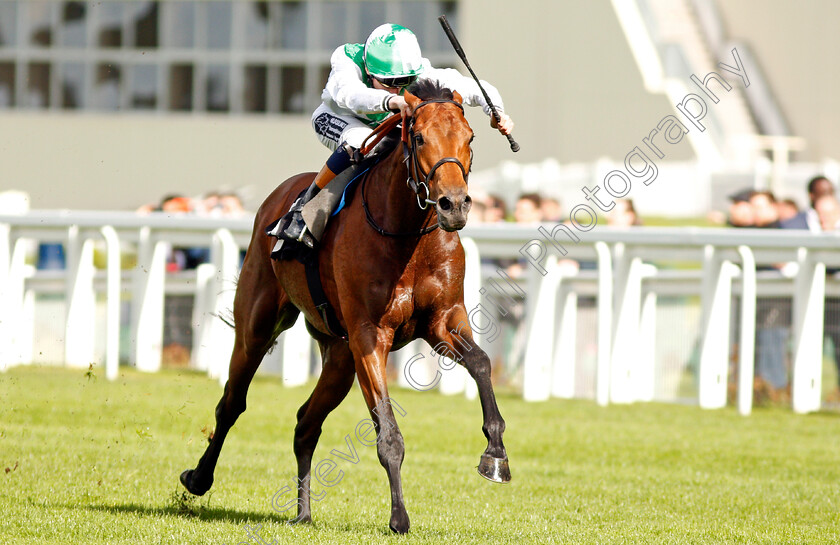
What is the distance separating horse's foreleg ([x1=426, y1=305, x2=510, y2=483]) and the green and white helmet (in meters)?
1.12

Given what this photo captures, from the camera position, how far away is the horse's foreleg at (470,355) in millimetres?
5086

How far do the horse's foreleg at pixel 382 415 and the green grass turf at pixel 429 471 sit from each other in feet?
0.41

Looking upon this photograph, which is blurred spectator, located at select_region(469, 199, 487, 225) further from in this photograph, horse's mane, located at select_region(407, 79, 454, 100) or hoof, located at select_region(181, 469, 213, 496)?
horse's mane, located at select_region(407, 79, 454, 100)

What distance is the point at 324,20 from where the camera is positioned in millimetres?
29562

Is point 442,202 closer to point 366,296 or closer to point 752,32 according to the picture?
point 366,296

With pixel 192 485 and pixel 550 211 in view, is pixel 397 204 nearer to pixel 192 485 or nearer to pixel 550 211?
pixel 192 485

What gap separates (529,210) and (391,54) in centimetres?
631

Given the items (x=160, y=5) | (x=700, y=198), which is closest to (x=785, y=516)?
(x=700, y=198)

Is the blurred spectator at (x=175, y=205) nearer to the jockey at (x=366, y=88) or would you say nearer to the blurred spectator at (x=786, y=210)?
the blurred spectator at (x=786, y=210)

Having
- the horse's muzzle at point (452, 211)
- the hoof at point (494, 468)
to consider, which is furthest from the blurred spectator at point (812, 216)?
the horse's muzzle at point (452, 211)

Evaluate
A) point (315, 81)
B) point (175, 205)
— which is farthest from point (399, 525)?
point (315, 81)

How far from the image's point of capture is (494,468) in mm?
4945

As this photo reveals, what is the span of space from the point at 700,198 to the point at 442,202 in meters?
20.0

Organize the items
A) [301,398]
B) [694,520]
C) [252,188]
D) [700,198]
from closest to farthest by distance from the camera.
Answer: [694,520]
[301,398]
[700,198]
[252,188]
